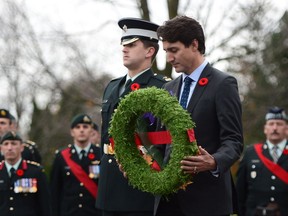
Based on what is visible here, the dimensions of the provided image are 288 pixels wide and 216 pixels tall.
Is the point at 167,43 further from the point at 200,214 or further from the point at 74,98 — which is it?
the point at 74,98

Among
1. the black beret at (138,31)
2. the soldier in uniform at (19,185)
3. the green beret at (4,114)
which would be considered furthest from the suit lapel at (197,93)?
the green beret at (4,114)

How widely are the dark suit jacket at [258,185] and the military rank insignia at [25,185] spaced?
3397mm

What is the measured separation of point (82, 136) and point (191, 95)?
668 cm

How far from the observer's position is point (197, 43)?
518 centimetres

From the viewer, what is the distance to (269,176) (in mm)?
11398

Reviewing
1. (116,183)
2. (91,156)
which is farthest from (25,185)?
(116,183)

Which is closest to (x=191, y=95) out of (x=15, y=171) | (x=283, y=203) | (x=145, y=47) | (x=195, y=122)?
(x=195, y=122)

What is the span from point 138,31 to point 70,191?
5.35 meters

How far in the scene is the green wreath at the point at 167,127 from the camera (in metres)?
4.77

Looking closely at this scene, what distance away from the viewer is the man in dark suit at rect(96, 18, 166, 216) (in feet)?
20.7

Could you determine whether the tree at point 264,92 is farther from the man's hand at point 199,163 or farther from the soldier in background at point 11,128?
the man's hand at point 199,163

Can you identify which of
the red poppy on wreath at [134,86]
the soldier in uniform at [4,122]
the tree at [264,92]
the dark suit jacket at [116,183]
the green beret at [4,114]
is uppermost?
the tree at [264,92]

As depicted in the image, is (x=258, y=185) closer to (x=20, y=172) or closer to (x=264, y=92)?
(x=20, y=172)

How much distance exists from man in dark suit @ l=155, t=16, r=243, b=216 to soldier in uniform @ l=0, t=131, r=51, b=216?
5.05m
